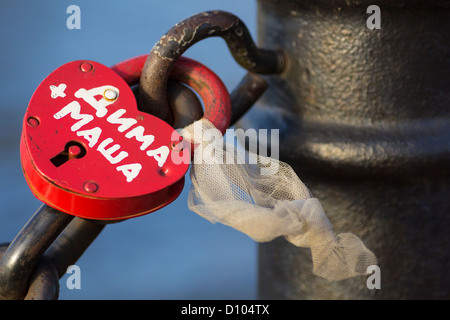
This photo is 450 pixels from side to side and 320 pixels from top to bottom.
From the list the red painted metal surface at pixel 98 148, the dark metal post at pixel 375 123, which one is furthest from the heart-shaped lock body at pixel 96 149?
the dark metal post at pixel 375 123

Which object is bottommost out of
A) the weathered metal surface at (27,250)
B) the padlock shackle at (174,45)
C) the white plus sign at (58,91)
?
the weathered metal surface at (27,250)

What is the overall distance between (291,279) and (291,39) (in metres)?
0.27

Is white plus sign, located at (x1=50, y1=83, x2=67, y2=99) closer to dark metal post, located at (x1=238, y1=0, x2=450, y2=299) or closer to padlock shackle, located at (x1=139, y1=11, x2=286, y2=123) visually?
padlock shackle, located at (x1=139, y1=11, x2=286, y2=123)

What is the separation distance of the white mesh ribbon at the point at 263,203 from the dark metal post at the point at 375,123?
10 cm

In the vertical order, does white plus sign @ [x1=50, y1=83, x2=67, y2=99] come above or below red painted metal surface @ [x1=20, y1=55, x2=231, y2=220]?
above

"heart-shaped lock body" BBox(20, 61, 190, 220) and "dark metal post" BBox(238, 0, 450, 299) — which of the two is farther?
"dark metal post" BBox(238, 0, 450, 299)

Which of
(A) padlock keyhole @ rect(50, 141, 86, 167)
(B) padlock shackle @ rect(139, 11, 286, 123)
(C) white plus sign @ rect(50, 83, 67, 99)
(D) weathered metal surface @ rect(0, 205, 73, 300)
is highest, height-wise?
(B) padlock shackle @ rect(139, 11, 286, 123)

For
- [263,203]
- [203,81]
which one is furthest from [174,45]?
[263,203]

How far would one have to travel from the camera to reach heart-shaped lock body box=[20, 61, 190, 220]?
0.54 m

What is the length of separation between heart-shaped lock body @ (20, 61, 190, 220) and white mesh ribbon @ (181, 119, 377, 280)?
0.02 m

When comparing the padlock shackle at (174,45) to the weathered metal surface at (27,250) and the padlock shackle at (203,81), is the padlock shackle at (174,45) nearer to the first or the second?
the padlock shackle at (203,81)

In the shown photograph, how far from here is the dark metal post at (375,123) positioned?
0.66 m

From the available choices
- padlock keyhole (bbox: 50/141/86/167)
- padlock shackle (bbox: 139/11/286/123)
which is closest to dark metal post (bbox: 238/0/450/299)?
padlock shackle (bbox: 139/11/286/123)

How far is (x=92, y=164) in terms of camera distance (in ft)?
1.82
